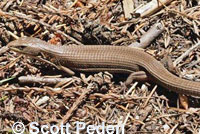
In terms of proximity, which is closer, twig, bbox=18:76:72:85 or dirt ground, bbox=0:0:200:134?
dirt ground, bbox=0:0:200:134

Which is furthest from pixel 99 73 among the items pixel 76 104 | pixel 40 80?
pixel 40 80

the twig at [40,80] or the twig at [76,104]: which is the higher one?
the twig at [40,80]

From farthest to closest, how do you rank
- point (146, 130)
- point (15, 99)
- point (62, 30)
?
point (62, 30), point (15, 99), point (146, 130)

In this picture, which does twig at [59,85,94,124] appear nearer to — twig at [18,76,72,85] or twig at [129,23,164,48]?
twig at [18,76,72,85]

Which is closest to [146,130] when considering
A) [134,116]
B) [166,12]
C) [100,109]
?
[134,116]

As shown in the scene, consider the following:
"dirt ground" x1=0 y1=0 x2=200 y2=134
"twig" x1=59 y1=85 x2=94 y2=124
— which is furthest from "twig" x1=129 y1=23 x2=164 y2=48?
"twig" x1=59 y1=85 x2=94 y2=124

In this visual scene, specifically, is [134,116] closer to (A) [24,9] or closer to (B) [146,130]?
(B) [146,130]

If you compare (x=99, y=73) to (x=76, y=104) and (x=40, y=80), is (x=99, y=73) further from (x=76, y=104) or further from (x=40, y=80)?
(x=40, y=80)

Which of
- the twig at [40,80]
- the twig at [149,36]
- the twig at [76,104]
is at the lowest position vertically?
the twig at [76,104]

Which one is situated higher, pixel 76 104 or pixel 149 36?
pixel 149 36

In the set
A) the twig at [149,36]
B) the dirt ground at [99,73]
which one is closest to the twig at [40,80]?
the dirt ground at [99,73]

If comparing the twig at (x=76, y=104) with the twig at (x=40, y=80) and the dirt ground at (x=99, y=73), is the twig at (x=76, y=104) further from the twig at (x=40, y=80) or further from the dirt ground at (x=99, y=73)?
the twig at (x=40, y=80)
